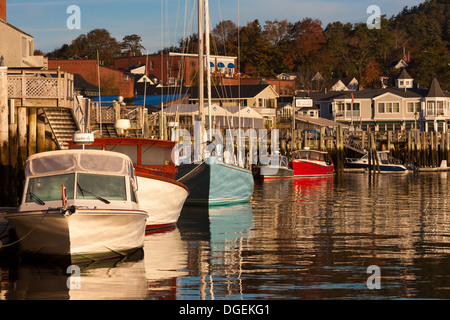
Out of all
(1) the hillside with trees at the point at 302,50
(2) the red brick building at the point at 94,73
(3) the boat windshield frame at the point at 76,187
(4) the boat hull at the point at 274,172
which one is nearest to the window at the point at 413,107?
(1) the hillside with trees at the point at 302,50

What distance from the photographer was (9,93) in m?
30.9

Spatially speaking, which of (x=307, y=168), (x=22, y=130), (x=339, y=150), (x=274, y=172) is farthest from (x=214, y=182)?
(x=339, y=150)

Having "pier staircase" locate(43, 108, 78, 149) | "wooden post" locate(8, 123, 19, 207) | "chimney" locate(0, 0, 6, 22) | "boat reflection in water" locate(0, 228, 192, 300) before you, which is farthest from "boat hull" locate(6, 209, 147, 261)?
"chimney" locate(0, 0, 6, 22)

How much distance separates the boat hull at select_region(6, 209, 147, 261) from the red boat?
160ft

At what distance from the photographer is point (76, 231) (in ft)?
60.4

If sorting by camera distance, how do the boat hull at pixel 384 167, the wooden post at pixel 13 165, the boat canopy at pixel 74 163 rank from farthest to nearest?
the boat hull at pixel 384 167, the wooden post at pixel 13 165, the boat canopy at pixel 74 163

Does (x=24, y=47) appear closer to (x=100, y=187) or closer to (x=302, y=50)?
(x=100, y=187)

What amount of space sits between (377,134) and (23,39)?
184ft

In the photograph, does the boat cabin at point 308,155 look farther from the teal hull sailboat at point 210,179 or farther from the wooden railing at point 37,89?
the wooden railing at point 37,89

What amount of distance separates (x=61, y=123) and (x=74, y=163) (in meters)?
15.9

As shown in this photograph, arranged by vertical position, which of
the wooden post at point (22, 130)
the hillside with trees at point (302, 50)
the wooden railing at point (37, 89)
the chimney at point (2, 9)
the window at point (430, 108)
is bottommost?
the wooden post at point (22, 130)

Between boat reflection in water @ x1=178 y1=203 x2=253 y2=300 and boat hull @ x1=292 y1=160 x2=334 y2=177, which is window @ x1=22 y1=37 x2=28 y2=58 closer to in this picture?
boat reflection in water @ x1=178 y1=203 x2=253 y2=300

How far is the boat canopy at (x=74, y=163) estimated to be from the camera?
64.4 ft
